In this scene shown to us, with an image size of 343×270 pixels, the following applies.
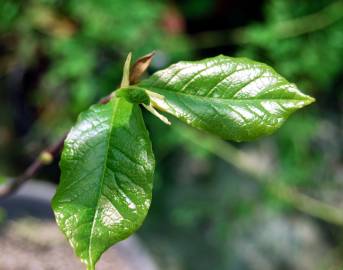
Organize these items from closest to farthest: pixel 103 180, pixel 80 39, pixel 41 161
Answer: pixel 103 180 → pixel 41 161 → pixel 80 39

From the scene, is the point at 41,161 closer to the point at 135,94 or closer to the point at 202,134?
the point at 135,94

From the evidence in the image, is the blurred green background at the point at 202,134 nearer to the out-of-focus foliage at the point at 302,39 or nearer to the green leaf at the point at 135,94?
the out-of-focus foliage at the point at 302,39

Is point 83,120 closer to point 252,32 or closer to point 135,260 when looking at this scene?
point 135,260

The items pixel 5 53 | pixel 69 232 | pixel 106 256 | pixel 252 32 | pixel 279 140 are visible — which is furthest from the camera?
pixel 5 53

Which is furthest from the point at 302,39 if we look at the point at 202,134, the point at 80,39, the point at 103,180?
the point at 103,180

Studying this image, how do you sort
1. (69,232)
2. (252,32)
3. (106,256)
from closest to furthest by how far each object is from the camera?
(69,232), (106,256), (252,32)

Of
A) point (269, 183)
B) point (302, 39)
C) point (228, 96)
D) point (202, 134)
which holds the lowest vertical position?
point (269, 183)

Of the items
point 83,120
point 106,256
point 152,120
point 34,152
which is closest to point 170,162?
point 152,120
